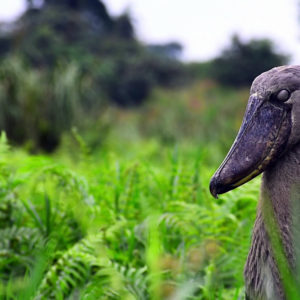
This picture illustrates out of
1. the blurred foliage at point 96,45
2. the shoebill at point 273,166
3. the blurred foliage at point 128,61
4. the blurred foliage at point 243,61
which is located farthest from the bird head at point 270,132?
the blurred foliage at point 243,61

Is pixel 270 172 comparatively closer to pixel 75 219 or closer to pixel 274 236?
pixel 274 236

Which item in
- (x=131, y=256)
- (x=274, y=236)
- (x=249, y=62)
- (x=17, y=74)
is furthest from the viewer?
(x=249, y=62)

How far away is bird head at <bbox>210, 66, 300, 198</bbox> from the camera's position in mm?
1183

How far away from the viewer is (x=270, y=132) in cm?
120

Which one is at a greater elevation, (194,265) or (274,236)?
(274,236)

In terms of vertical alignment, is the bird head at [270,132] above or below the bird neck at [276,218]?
above

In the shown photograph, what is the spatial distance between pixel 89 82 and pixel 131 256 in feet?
19.1

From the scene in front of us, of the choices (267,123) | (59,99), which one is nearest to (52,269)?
(267,123)

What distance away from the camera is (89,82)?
7520 mm

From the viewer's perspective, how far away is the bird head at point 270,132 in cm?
118

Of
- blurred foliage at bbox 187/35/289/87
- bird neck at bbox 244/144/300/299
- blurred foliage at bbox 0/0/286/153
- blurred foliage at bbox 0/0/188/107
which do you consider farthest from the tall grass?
blurred foliage at bbox 187/35/289/87

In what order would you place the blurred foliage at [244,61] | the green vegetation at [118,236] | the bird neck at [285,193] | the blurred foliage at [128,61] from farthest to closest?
the blurred foliage at [244,61] → the blurred foliage at [128,61] → the green vegetation at [118,236] → the bird neck at [285,193]

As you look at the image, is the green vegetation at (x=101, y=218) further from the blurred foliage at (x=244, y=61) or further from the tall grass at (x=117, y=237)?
the blurred foliage at (x=244, y=61)

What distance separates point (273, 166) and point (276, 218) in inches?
5.7
